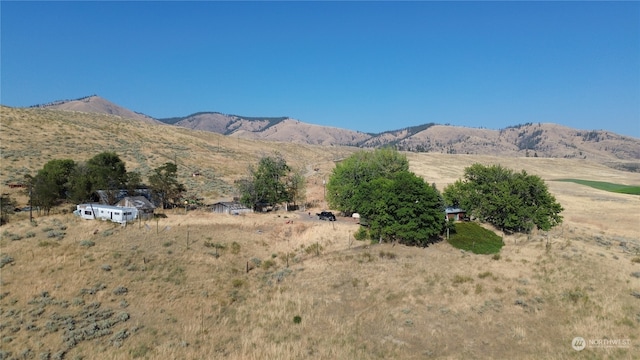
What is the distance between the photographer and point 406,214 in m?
45.0

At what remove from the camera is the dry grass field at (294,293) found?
1005 inches

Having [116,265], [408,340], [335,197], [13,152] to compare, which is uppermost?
[13,152]

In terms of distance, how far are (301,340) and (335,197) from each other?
39410mm

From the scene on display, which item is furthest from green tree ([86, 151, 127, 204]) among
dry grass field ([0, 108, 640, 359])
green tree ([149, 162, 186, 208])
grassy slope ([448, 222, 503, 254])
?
grassy slope ([448, 222, 503, 254])

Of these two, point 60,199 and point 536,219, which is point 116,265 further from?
point 536,219

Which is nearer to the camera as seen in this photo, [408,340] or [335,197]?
[408,340]

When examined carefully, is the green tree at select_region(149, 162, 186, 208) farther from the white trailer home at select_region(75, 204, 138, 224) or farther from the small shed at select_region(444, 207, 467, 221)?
the small shed at select_region(444, 207, 467, 221)

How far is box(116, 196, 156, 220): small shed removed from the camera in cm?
5230

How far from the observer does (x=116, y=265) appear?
3647cm

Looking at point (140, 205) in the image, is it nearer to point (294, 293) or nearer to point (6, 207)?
point (6, 207)

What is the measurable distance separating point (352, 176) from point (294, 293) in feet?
112

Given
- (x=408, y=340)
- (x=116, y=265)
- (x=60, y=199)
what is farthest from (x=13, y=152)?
(x=408, y=340)

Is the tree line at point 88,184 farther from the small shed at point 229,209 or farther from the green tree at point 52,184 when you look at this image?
the small shed at point 229,209

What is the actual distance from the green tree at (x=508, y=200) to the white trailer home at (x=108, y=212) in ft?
161
